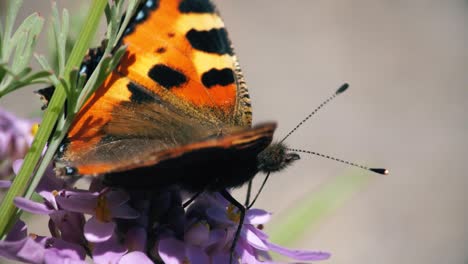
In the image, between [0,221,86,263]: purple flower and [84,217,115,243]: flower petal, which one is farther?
[84,217,115,243]: flower petal

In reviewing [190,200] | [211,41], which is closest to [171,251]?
[190,200]

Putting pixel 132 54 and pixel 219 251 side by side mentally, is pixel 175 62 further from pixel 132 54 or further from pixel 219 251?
pixel 219 251

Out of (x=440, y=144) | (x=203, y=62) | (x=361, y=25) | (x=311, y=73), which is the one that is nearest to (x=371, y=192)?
(x=440, y=144)

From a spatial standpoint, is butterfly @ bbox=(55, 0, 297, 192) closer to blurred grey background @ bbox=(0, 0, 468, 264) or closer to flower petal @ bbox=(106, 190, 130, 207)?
flower petal @ bbox=(106, 190, 130, 207)

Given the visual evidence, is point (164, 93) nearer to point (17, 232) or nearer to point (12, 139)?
point (17, 232)

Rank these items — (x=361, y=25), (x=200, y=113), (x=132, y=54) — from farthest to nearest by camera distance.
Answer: (x=361, y=25), (x=200, y=113), (x=132, y=54)

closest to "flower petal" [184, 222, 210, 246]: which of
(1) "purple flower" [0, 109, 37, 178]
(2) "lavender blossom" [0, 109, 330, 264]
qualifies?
(2) "lavender blossom" [0, 109, 330, 264]

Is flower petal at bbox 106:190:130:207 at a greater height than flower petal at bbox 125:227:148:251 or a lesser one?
greater
